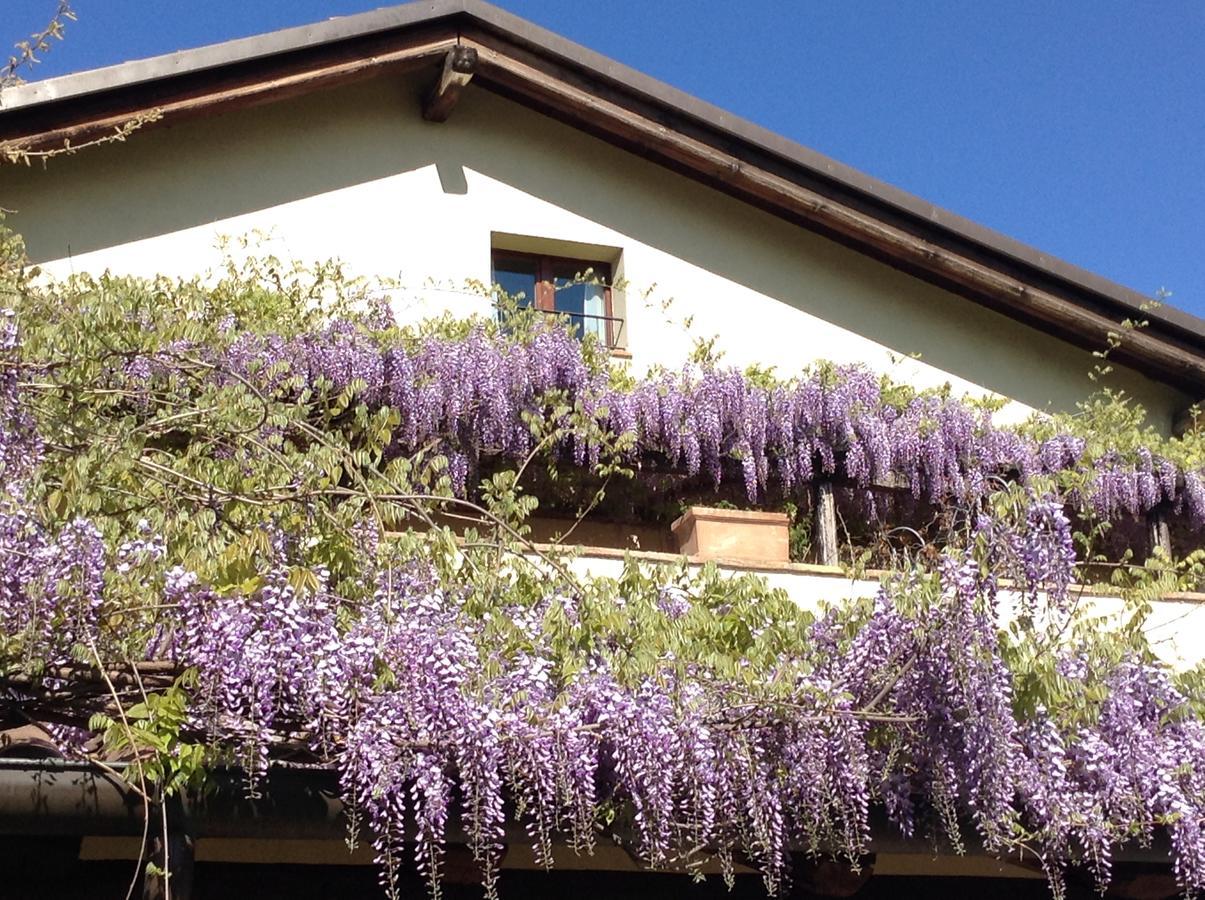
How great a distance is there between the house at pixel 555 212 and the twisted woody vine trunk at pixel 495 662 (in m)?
1.95

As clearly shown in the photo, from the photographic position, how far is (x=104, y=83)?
6641mm

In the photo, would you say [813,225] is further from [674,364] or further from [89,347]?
[89,347]

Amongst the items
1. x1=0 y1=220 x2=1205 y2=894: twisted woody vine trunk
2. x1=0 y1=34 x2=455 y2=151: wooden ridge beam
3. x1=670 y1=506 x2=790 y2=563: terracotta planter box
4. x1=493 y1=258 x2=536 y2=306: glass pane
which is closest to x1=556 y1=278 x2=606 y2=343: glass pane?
x1=493 y1=258 x2=536 y2=306: glass pane

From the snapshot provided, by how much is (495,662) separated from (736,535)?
8.99 ft

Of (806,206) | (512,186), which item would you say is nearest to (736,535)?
(806,206)

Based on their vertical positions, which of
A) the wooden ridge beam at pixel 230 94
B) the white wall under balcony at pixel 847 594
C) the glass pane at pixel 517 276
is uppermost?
the wooden ridge beam at pixel 230 94

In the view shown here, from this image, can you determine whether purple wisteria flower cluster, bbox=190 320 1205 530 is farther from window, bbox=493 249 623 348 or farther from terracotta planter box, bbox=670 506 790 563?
window, bbox=493 249 623 348

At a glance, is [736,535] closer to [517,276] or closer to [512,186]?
[517,276]

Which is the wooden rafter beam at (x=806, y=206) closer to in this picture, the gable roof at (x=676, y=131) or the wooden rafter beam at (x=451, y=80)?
the gable roof at (x=676, y=131)

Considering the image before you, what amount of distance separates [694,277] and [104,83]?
322 centimetres

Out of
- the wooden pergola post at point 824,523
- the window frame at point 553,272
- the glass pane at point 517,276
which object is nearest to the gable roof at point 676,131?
the window frame at point 553,272

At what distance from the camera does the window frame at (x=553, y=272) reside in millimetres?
8047

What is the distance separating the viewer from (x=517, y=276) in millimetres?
8156

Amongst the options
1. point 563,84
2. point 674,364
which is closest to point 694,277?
point 674,364
